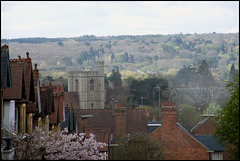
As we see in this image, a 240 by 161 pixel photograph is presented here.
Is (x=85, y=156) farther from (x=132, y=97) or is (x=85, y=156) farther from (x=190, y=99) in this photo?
(x=190, y=99)

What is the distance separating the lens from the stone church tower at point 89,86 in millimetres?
178125

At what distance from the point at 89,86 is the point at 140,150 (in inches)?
5942

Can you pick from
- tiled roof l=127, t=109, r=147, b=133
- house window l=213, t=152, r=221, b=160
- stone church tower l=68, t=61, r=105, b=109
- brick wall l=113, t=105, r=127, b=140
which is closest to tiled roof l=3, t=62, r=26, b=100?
house window l=213, t=152, r=221, b=160

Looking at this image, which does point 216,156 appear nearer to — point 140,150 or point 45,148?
point 140,150

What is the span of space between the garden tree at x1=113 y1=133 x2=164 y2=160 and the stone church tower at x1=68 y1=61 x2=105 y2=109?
5604 inches

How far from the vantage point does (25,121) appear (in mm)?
25594

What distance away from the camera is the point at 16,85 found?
22578mm

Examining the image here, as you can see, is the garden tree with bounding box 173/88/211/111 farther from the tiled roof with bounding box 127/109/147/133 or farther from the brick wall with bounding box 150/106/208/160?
the brick wall with bounding box 150/106/208/160

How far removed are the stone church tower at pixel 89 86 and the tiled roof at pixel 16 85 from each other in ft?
504

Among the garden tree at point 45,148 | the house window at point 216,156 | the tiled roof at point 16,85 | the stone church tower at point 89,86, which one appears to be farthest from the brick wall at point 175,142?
the stone church tower at point 89,86

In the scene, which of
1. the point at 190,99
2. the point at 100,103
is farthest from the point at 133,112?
the point at 100,103

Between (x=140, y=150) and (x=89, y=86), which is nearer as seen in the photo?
(x=140, y=150)

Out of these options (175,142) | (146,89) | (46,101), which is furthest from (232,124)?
(146,89)

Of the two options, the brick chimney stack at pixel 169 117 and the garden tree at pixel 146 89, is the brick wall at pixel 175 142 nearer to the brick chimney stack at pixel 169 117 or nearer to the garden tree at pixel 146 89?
the brick chimney stack at pixel 169 117
